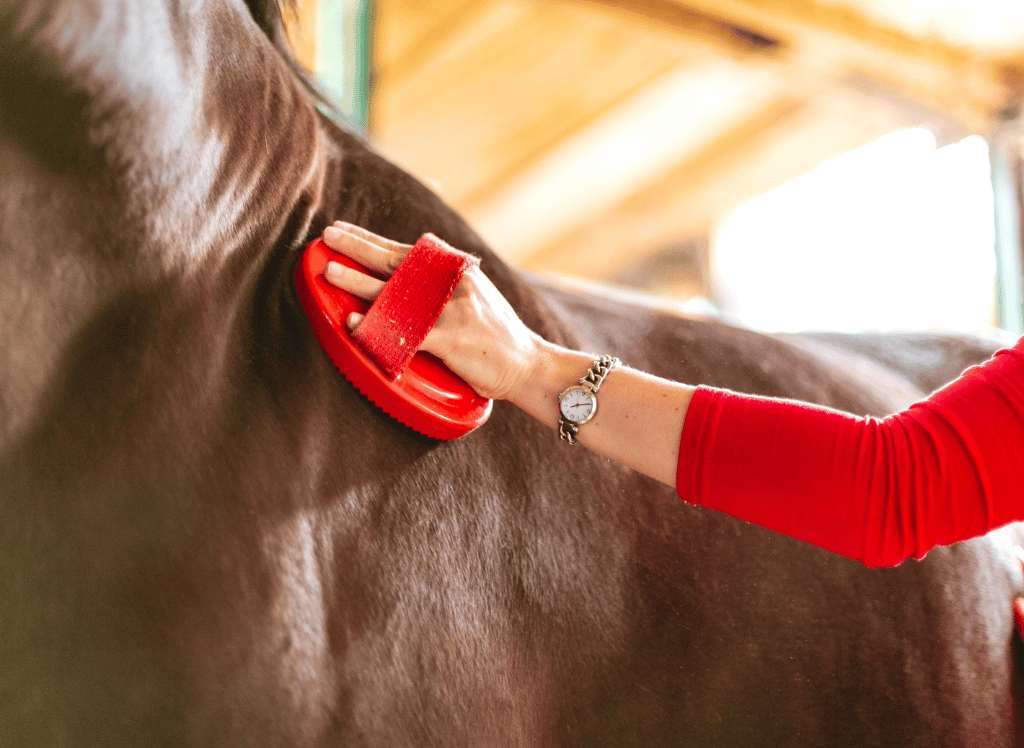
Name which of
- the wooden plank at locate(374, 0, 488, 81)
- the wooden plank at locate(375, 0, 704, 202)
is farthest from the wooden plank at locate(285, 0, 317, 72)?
the wooden plank at locate(375, 0, 704, 202)

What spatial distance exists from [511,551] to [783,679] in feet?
1.07

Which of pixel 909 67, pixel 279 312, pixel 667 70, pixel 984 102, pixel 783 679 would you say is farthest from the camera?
pixel 667 70

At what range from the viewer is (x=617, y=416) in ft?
2.11

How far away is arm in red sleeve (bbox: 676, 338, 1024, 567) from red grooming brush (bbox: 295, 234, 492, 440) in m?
0.19

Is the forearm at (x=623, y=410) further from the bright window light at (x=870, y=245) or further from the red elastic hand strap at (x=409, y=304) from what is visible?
the bright window light at (x=870, y=245)

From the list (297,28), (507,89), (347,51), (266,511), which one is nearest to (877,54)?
(507,89)

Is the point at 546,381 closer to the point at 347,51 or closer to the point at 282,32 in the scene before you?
the point at 282,32

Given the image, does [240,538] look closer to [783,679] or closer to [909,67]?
[783,679]

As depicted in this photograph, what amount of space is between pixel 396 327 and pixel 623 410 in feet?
0.59

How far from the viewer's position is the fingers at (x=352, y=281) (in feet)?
1.92

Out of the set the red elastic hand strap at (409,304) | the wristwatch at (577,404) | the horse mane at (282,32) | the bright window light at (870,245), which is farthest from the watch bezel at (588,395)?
the bright window light at (870,245)

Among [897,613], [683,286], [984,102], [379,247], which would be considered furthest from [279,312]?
[683,286]

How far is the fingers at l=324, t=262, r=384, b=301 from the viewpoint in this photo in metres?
0.58

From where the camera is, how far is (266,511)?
21.4 inches
